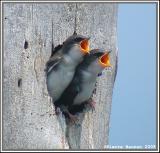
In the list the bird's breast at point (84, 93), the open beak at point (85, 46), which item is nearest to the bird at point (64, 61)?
the open beak at point (85, 46)

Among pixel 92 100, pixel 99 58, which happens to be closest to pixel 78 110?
pixel 92 100

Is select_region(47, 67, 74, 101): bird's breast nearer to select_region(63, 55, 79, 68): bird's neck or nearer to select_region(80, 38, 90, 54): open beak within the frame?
select_region(63, 55, 79, 68): bird's neck

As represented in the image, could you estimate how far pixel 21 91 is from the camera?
3242 millimetres

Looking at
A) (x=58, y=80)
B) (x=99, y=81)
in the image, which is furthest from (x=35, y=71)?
(x=99, y=81)

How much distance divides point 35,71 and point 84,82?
36cm

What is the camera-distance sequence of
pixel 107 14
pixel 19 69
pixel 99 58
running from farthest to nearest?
pixel 107 14, pixel 99 58, pixel 19 69

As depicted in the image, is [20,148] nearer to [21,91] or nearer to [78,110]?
[21,91]

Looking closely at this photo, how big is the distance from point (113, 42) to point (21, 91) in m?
0.74

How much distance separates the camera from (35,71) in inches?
130

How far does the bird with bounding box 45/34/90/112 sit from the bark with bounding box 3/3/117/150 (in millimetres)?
47

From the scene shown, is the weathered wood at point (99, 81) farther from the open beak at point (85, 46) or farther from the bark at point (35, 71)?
the open beak at point (85, 46)

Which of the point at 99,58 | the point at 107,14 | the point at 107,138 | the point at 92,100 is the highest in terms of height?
the point at 107,14

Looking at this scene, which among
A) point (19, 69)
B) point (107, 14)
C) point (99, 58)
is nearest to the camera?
point (19, 69)

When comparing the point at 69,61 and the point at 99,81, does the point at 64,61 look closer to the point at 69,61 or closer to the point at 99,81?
the point at 69,61
